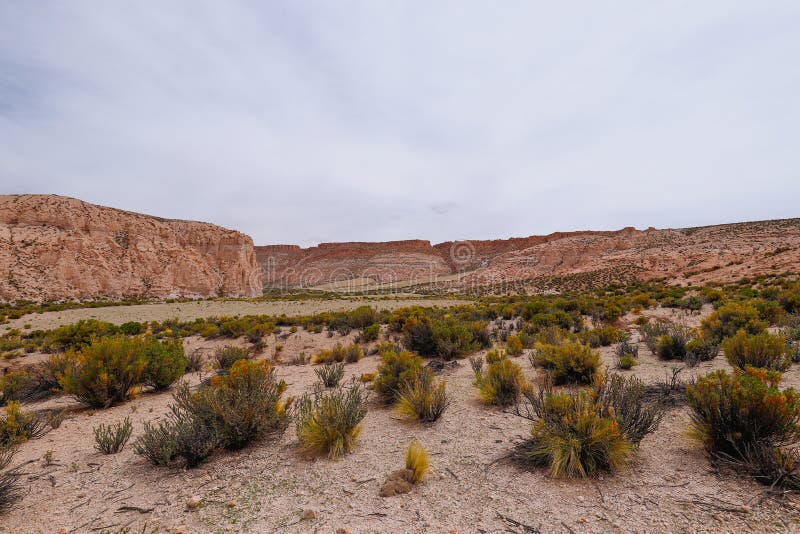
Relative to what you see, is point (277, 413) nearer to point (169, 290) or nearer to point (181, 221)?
point (169, 290)

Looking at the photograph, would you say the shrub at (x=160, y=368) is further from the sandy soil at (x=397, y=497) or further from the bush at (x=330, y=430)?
the bush at (x=330, y=430)

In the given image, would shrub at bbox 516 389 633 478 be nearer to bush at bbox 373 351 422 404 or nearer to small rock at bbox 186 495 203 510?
bush at bbox 373 351 422 404

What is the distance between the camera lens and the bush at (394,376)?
5429 millimetres

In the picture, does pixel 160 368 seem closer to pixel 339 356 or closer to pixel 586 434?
pixel 339 356

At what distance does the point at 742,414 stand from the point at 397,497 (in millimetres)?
3176

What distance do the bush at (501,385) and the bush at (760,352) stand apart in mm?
3554

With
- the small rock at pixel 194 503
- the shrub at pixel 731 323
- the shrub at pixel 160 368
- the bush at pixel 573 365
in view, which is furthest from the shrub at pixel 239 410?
the shrub at pixel 731 323

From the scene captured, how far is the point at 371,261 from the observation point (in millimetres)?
103625

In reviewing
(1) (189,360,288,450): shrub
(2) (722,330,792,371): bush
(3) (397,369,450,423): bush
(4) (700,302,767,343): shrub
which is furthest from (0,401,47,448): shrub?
(4) (700,302,767,343): shrub

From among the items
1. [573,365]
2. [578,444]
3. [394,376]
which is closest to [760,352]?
[573,365]

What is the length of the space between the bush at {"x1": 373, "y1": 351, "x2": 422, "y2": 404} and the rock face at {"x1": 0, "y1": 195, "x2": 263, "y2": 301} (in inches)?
1648

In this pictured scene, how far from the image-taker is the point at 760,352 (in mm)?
5223

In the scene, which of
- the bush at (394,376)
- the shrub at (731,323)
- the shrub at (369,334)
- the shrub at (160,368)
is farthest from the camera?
the shrub at (369,334)

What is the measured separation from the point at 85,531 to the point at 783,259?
38.1 metres
